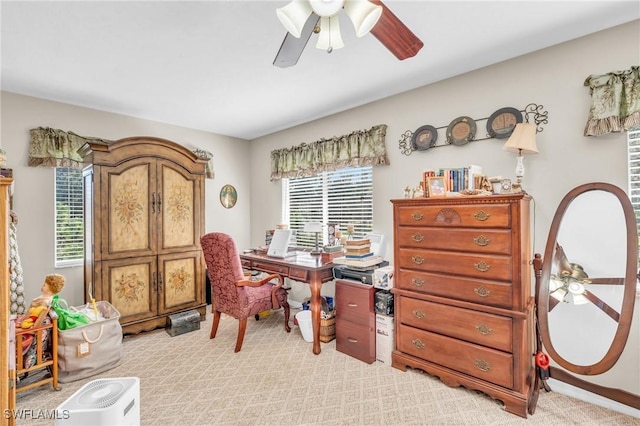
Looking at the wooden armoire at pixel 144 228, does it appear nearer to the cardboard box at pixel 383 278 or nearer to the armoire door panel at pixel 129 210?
the armoire door panel at pixel 129 210

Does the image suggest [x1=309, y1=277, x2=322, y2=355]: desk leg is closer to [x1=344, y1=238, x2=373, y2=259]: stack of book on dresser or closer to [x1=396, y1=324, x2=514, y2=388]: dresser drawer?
[x1=344, y1=238, x2=373, y2=259]: stack of book on dresser

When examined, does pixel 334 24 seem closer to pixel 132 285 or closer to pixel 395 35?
pixel 395 35

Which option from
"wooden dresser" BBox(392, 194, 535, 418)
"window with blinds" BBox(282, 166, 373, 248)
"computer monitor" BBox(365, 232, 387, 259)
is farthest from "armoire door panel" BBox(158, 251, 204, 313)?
"wooden dresser" BBox(392, 194, 535, 418)

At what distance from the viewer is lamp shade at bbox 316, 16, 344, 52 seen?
156 cm

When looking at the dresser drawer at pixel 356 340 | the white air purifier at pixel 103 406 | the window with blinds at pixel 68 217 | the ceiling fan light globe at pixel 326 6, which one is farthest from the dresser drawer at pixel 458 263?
the window with blinds at pixel 68 217

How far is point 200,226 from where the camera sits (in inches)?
146

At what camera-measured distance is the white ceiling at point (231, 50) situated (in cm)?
187

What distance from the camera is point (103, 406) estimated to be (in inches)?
60.9

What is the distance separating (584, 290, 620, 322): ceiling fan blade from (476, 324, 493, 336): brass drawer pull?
26.6 inches

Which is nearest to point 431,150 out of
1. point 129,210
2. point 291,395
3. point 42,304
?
point 291,395

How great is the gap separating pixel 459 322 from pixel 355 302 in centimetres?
89

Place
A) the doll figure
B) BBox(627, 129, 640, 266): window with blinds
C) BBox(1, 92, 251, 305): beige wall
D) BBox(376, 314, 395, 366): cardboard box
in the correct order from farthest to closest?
BBox(1, 92, 251, 305): beige wall, BBox(376, 314, 395, 366): cardboard box, the doll figure, BBox(627, 129, 640, 266): window with blinds

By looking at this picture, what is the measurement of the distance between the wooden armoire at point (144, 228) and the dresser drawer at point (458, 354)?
2546 mm

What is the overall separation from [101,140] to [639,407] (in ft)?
17.2
